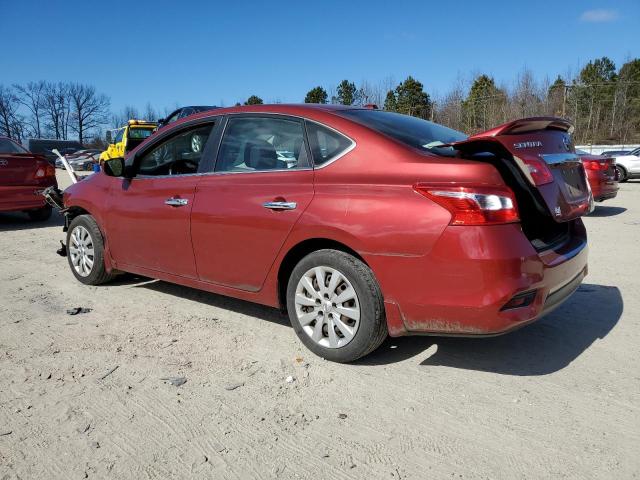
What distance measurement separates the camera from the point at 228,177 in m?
3.92

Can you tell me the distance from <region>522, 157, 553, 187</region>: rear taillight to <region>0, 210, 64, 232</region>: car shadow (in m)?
9.08

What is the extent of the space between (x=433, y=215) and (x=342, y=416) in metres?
1.18

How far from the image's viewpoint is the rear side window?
3.37 meters

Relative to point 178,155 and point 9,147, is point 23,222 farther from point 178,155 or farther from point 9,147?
point 178,155

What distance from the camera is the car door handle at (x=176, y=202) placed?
13.6 ft

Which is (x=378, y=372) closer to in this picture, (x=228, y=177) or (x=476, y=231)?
(x=476, y=231)

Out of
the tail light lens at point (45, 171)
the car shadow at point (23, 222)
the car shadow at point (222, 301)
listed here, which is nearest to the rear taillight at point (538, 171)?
the car shadow at point (222, 301)

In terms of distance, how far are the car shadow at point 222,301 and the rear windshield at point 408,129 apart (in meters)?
1.70

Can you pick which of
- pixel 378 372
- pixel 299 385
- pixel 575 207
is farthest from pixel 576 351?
pixel 299 385

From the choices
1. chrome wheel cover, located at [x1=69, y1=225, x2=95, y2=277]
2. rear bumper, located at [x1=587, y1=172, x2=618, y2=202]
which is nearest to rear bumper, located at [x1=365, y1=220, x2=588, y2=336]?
chrome wheel cover, located at [x1=69, y1=225, x2=95, y2=277]

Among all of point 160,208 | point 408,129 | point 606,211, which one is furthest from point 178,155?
point 606,211

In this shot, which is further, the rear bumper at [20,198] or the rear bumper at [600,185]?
the rear bumper at [600,185]

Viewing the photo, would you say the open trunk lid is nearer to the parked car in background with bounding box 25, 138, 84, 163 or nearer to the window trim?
the window trim

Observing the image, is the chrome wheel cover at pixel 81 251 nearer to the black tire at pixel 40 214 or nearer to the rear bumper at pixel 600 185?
the black tire at pixel 40 214
